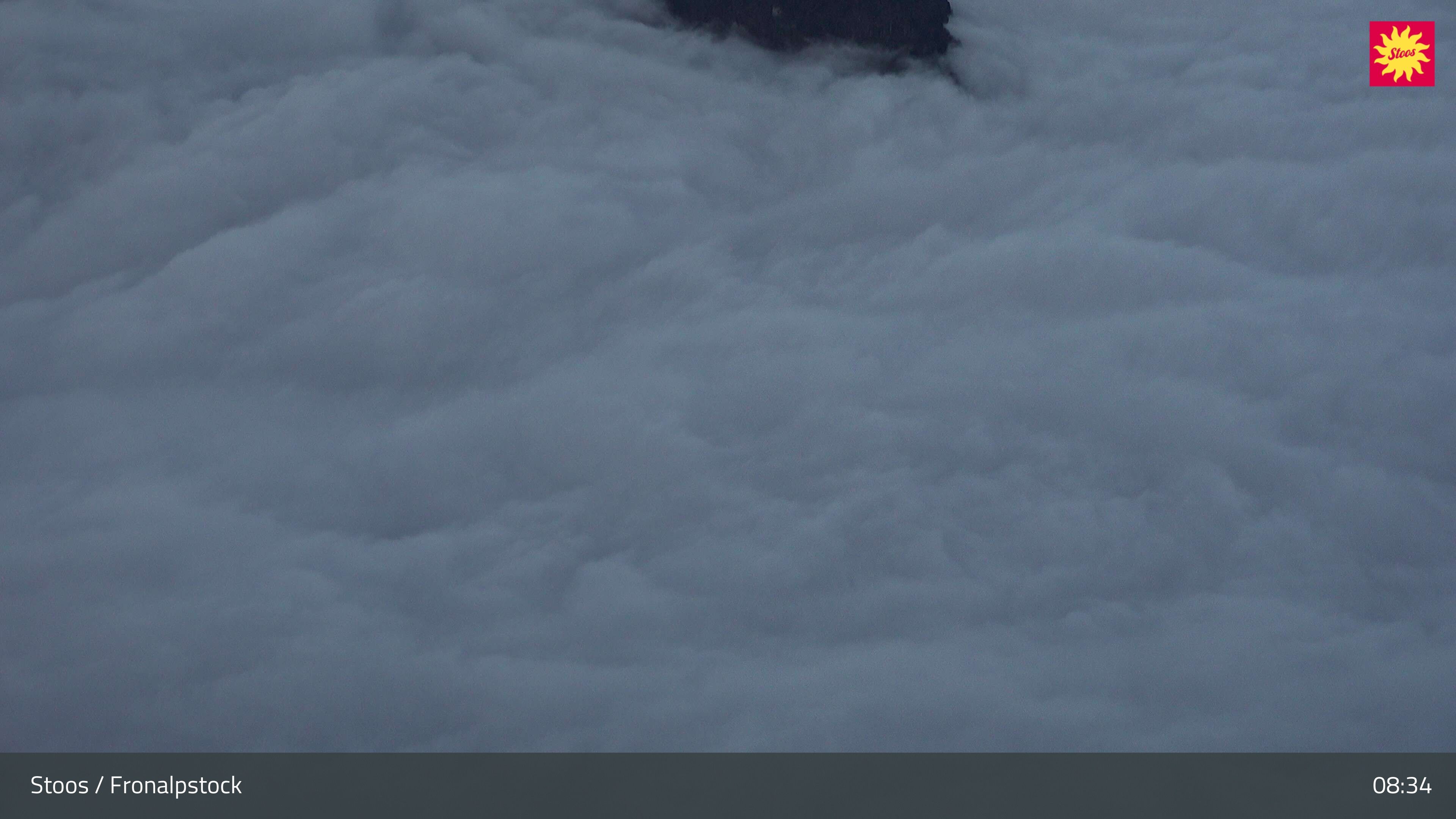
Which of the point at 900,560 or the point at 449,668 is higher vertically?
the point at 900,560

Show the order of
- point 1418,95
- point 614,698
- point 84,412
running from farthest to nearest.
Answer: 1. point 1418,95
2. point 84,412
3. point 614,698

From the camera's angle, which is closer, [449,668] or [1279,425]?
[449,668]

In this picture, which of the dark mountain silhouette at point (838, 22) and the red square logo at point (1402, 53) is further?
the red square logo at point (1402, 53)

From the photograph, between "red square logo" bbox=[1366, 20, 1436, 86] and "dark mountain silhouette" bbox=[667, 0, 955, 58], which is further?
"red square logo" bbox=[1366, 20, 1436, 86]

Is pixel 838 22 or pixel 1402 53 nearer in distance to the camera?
pixel 838 22

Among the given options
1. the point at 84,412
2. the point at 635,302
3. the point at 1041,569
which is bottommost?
the point at 1041,569

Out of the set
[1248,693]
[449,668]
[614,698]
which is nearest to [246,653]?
[449,668]

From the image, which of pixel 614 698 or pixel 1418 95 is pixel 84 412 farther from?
pixel 1418 95
